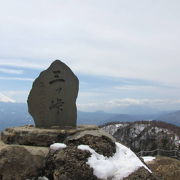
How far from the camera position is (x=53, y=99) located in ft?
38.9

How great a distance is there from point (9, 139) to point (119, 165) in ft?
11.3

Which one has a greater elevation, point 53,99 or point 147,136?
point 53,99

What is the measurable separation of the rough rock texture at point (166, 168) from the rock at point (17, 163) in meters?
4.63

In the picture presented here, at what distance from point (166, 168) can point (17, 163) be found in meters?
7.27

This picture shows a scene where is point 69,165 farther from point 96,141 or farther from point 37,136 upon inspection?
point 37,136

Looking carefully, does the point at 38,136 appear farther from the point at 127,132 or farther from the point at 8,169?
the point at 127,132

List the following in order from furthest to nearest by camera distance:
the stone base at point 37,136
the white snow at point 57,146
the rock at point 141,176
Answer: the stone base at point 37,136, the white snow at point 57,146, the rock at point 141,176

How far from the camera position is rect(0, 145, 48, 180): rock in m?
8.98

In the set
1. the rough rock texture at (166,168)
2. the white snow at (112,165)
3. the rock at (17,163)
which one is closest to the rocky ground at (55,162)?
the rock at (17,163)

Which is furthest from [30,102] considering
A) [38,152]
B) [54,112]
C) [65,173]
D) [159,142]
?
[159,142]

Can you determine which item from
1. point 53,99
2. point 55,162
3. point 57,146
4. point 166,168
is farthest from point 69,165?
point 166,168

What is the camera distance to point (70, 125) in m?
12.1

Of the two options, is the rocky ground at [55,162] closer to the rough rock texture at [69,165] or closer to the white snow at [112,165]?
the rough rock texture at [69,165]

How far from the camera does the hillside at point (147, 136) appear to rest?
21797 millimetres
